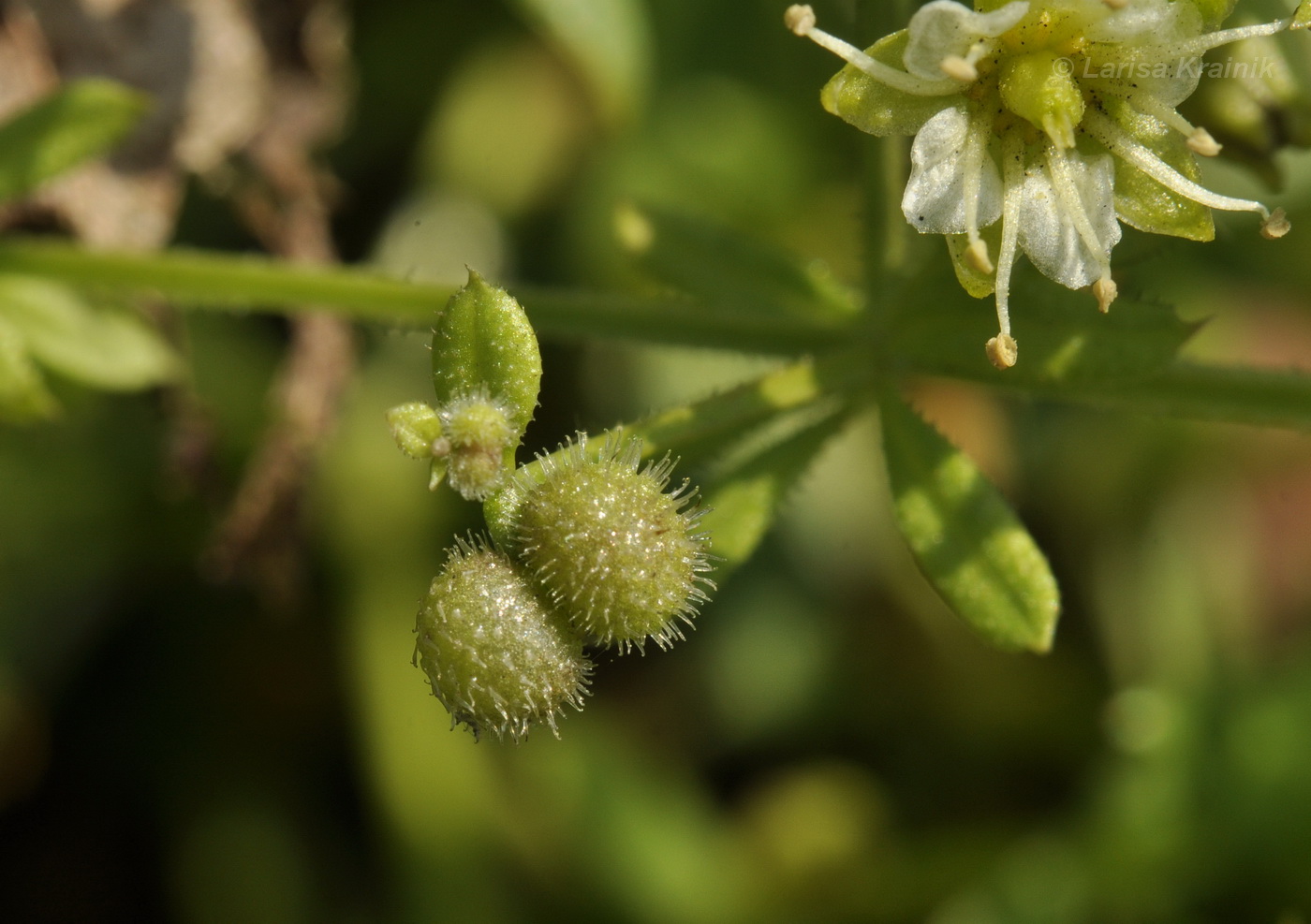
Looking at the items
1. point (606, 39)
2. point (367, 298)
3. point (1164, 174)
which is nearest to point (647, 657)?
point (606, 39)

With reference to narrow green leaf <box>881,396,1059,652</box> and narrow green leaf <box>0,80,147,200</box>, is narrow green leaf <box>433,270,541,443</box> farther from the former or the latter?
narrow green leaf <box>0,80,147,200</box>

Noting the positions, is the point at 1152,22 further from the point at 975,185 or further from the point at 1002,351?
the point at 1002,351

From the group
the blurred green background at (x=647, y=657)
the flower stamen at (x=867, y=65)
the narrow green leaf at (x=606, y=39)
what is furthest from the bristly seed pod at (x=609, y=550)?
the blurred green background at (x=647, y=657)

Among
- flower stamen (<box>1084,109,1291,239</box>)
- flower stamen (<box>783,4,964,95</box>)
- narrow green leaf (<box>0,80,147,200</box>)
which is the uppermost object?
flower stamen (<box>1084,109,1291,239</box>)

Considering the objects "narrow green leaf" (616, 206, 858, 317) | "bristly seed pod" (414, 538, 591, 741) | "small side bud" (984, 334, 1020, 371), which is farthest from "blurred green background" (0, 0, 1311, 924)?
"bristly seed pod" (414, 538, 591, 741)

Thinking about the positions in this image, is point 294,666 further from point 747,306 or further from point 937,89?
point 937,89

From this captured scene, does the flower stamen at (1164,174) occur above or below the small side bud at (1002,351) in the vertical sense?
above

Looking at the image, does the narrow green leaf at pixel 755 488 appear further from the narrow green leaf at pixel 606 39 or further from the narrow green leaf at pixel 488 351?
the narrow green leaf at pixel 606 39
